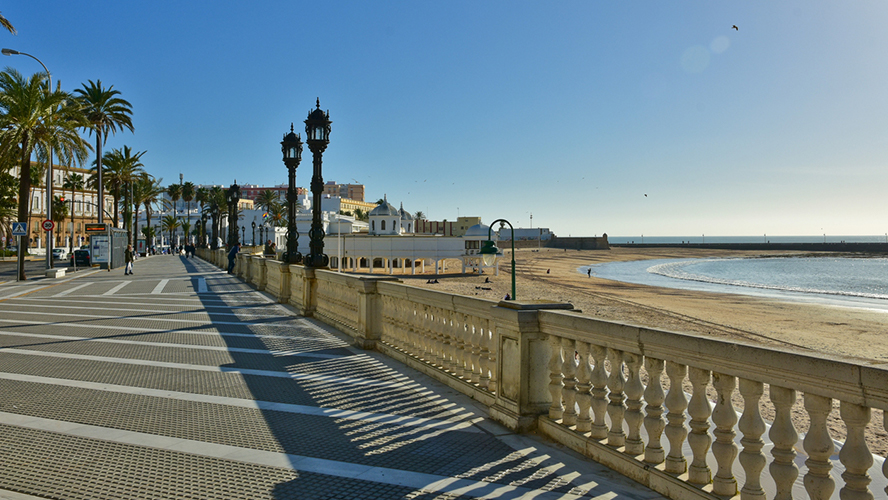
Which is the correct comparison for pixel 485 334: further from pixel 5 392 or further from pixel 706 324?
pixel 706 324

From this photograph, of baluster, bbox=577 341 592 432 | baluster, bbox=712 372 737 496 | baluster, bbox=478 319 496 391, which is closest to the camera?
baluster, bbox=712 372 737 496

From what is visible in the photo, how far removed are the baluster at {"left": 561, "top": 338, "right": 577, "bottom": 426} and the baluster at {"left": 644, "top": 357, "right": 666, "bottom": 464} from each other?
0.80 m

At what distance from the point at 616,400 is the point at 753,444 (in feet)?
3.67

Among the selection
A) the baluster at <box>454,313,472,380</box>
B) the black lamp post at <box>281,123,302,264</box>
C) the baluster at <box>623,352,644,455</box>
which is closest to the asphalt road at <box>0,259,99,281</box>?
the black lamp post at <box>281,123,302,264</box>

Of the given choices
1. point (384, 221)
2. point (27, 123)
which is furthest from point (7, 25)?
point (384, 221)

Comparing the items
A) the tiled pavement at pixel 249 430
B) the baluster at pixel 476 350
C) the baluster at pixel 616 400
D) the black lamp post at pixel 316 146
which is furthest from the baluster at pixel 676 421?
the black lamp post at pixel 316 146

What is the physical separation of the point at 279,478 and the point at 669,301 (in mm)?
38713

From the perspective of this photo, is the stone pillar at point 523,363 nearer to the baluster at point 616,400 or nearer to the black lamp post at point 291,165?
the baluster at point 616,400

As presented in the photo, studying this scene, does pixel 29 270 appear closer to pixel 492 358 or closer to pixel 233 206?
pixel 233 206

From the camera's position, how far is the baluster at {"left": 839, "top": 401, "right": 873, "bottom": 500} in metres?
2.71

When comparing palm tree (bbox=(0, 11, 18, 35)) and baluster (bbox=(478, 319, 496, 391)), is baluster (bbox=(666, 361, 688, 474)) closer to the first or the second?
baluster (bbox=(478, 319, 496, 391))

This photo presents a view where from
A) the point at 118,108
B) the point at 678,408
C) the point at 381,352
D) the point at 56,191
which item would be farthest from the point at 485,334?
the point at 56,191

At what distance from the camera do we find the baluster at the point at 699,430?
354cm

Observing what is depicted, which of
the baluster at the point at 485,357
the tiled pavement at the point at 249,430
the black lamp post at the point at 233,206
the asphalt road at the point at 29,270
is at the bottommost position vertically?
the asphalt road at the point at 29,270
